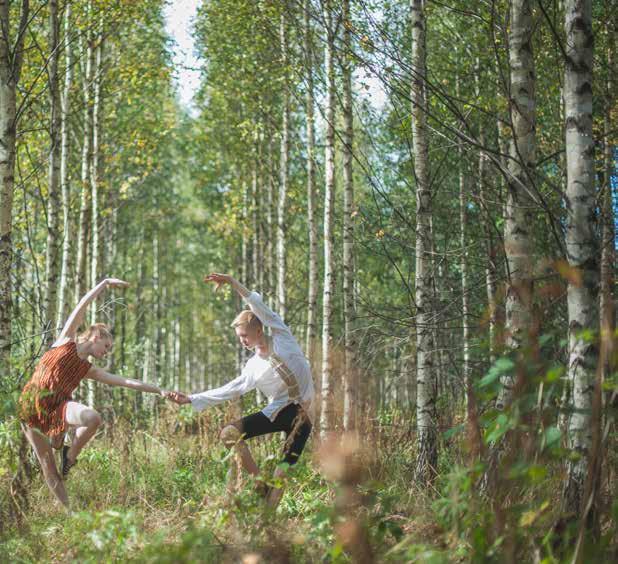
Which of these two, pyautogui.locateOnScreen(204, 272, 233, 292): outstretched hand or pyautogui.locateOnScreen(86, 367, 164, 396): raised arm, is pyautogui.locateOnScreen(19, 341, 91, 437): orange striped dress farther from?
pyautogui.locateOnScreen(204, 272, 233, 292): outstretched hand

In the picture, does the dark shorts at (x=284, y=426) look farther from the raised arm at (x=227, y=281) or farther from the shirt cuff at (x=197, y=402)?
the raised arm at (x=227, y=281)

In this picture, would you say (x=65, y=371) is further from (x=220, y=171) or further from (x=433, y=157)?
(x=220, y=171)

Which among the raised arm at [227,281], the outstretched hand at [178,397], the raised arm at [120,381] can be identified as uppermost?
the raised arm at [227,281]

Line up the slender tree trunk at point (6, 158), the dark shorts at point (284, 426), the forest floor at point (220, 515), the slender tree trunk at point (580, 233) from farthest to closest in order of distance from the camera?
the slender tree trunk at point (6, 158) < the dark shorts at point (284, 426) < the slender tree trunk at point (580, 233) < the forest floor at point (220, 515)

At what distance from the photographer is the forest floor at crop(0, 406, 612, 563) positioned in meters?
3.13

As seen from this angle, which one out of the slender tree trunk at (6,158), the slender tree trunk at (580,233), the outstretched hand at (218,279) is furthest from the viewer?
the slender tree trunk at (6,158)

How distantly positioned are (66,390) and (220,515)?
87.6 inches

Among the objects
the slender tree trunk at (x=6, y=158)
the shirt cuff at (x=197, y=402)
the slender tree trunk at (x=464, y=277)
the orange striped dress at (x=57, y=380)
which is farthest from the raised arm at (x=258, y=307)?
the slender tree trunk at (x=6, y=158)

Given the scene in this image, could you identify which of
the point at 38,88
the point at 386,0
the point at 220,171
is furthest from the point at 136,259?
the point at 386,0

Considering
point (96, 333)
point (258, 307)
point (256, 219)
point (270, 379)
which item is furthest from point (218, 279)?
point (256, 219)

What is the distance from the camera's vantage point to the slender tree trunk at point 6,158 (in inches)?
240

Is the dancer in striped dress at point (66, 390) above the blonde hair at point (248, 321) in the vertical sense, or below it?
below

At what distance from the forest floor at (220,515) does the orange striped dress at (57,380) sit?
587 mm

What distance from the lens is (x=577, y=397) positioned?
144 inches
